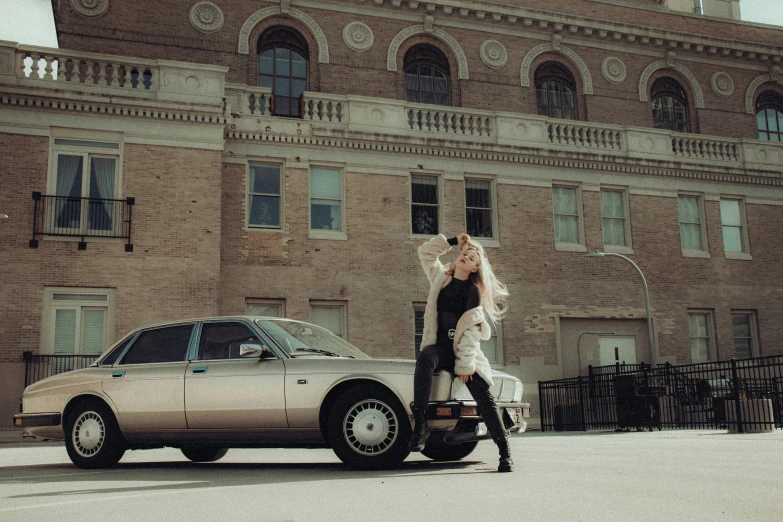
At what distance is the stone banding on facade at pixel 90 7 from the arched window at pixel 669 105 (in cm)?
1771

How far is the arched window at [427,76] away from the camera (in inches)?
1067

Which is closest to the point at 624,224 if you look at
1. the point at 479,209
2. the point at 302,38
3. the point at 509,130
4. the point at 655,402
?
the point at 509,130

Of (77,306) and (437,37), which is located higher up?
(437,37)

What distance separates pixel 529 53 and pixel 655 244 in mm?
7300

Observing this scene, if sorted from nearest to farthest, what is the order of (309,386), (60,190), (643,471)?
(643,471), (309,386), (60,190)

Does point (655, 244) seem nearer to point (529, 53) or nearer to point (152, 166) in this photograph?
point (529, 53)

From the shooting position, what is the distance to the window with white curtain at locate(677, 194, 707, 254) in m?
26.8

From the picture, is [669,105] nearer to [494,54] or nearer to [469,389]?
[494,54]

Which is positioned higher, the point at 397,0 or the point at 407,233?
the point at 397,0

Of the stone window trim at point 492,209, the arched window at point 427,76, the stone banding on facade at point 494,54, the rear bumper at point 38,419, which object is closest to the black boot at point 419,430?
the rear bumper at point 38,419

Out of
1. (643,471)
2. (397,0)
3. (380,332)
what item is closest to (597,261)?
(380,332)

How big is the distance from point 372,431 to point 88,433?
3390mm

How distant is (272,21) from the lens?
2542 centimetres

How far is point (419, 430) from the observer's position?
25.9ft
